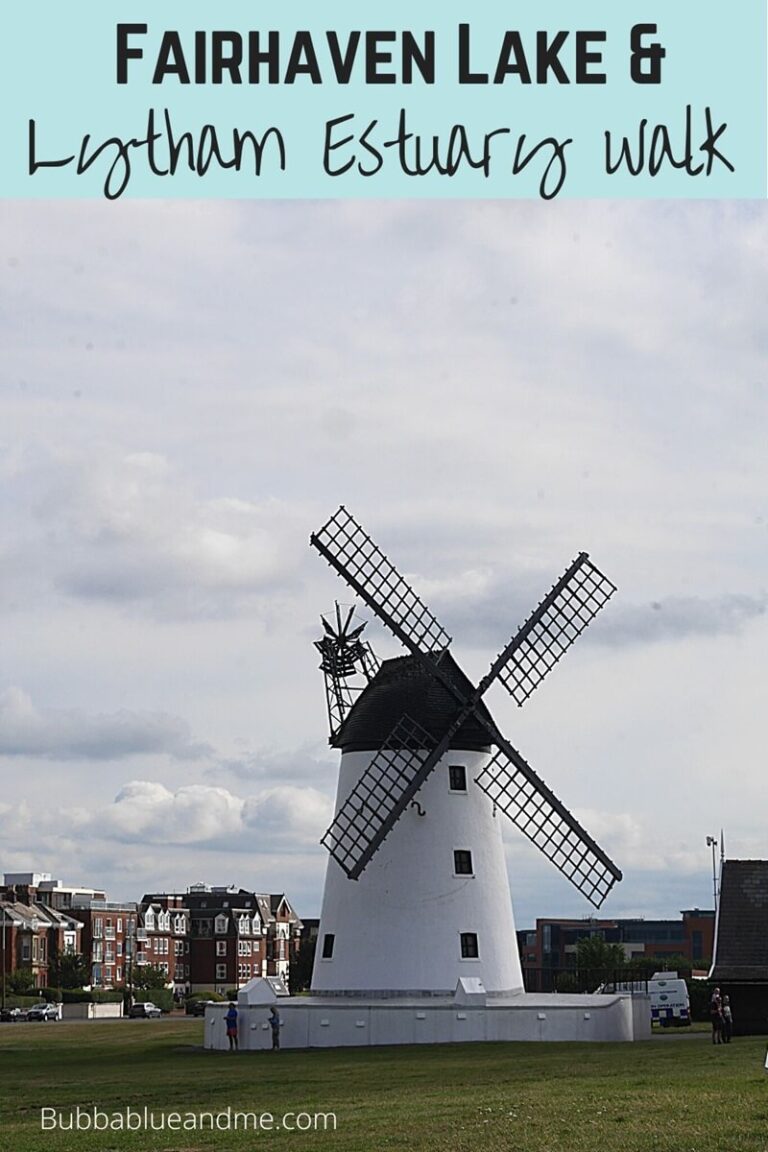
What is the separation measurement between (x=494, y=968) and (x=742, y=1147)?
29371 mm

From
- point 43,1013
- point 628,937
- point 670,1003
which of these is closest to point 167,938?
point 628,937

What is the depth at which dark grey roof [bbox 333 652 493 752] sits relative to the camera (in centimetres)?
4888

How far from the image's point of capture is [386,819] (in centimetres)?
4759

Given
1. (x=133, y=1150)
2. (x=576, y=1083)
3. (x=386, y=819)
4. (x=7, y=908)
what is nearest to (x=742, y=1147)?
(x=133, y=1150)

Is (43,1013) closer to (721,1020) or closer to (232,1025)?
(232,1025)

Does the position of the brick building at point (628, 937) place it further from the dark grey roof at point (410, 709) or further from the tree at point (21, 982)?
the dark grey roof at point (410, 709)

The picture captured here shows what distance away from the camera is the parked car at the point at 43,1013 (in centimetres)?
9310

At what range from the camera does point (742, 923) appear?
1946 inches

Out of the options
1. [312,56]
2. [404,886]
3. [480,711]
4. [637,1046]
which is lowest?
[637,1046]

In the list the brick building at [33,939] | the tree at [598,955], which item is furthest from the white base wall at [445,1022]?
the brick building at [33,939]

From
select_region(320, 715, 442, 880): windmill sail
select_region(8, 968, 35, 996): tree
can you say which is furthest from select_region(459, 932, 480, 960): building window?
select_region(8, 968, 35, 996): tree

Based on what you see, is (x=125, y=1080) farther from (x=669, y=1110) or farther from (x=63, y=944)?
(x=63, y=944)

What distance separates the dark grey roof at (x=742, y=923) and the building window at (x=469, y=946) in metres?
6.90

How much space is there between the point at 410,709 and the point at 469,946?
6868 millimetres
